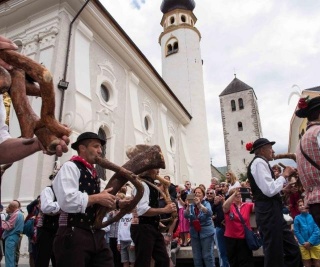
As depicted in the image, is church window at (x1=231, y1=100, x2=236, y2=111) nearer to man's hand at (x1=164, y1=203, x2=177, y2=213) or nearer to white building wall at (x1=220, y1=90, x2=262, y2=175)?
white building wall at (x1=220, y1=90, x2=262, y2=175)

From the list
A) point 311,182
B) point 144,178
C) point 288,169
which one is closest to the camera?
point 311,182

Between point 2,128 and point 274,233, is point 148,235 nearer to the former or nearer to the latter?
point 274,233

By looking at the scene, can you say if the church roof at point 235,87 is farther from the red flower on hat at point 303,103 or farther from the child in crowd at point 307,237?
the red flower on hat at point 303,103

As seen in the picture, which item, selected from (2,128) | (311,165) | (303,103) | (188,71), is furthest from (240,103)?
(2,128)

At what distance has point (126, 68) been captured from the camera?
630 inches

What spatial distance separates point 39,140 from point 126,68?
49.7 feet

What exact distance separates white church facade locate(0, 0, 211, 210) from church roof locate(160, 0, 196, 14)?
513 inches

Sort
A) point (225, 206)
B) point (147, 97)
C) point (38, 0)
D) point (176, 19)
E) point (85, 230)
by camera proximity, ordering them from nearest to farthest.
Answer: point (85, 230)
point (225, 206)
point (38, 0)
point (147, 97)
point (176, 19)

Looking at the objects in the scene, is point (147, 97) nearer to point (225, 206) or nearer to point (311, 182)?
point (225, 206)

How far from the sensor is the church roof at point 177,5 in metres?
29.4

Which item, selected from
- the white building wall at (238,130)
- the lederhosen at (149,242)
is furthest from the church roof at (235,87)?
the lederhosen at (149,242)

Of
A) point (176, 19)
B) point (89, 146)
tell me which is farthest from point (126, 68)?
point (176, 19)

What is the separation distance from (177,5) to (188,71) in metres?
8.14

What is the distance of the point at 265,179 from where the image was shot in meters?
4.05
